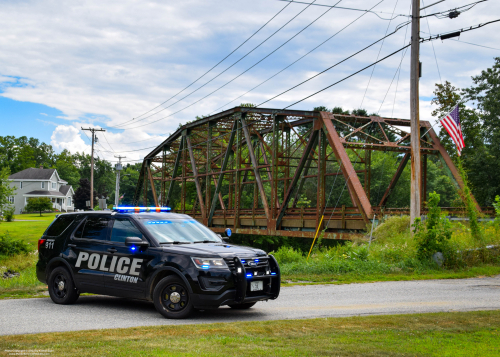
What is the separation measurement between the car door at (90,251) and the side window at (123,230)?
0.18 meters

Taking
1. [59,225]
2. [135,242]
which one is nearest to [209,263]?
[135,242]

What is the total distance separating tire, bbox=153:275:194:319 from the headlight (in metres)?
0.39

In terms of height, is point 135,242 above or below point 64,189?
below

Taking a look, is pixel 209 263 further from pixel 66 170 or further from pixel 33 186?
pixel 66 170

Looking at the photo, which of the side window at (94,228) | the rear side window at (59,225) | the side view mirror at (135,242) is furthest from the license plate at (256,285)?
the rear side window at (59,225)

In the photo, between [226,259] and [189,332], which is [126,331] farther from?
[226,259]

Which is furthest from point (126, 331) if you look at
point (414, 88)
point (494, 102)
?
point (494, 102)

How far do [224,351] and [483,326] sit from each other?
398cm

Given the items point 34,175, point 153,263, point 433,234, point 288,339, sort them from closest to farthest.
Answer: point 288,339 → point 153,263 → point 433,234 → point 34,175

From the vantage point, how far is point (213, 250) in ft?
27.8

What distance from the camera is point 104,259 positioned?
933 cm

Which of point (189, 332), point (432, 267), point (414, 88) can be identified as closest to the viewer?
point (189, 332)

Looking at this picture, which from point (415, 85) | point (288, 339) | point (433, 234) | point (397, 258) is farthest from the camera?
point (415, 85)

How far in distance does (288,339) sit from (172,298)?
250 centimetres
